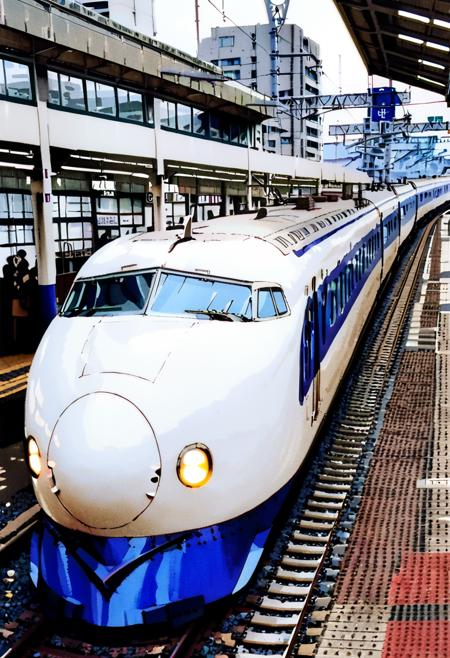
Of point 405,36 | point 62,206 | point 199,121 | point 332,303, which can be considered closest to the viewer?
point 332,303

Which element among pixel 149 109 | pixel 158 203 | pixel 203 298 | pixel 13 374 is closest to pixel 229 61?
pixel 149 109

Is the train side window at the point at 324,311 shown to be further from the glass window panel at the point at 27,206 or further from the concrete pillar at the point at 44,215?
the glass window panel at the point at 27,206

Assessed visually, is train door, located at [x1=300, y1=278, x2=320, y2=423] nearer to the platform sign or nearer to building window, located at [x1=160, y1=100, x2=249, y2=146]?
building window, located at [x1=160, y1=100, x2=249, y2=146]

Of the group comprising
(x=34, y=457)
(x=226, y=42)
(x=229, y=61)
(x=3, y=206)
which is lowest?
(x=34, y=457)

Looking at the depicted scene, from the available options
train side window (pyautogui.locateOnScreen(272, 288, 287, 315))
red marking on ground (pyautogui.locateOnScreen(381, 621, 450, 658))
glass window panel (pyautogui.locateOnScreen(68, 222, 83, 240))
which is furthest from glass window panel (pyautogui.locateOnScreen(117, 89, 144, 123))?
red marking on ground (pyautogui.locateOnScreen(381, 621, 450, 658))

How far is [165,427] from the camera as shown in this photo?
536 cm

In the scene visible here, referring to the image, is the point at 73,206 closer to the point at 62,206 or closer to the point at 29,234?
the point at 62,206

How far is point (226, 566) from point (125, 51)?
1522 cm

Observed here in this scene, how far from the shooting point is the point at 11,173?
16906mm

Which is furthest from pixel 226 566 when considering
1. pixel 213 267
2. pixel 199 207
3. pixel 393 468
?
pixel 199 207

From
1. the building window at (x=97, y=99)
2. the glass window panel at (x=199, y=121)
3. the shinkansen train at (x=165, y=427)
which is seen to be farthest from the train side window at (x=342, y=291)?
the glass window panel at (x=199, y=121)

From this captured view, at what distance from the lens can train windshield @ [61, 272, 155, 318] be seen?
672cm

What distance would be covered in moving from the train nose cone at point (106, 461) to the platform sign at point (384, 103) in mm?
40805

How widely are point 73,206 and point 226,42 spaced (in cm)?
9340
